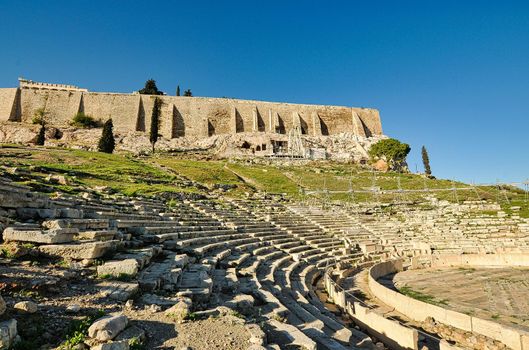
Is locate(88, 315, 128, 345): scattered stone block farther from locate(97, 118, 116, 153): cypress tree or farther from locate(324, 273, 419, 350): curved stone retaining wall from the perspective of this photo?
locate(97, 118, 116, 153): cypress tree

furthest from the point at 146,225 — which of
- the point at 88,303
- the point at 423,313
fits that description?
the point at 423,313

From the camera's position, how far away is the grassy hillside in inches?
920

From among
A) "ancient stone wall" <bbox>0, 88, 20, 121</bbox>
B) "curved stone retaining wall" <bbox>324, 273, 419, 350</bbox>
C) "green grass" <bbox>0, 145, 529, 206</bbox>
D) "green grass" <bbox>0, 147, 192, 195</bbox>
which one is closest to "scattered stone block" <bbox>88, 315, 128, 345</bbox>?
"curved stone retaining wall" <bbox>324, 273, 419, 350</bbox>

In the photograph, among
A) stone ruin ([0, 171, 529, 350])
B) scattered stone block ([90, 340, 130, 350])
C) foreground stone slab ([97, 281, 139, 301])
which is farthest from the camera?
foreground stone slab ([97, 281, 139, 301])

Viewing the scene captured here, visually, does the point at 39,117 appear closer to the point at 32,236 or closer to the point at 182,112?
the point at 182,112

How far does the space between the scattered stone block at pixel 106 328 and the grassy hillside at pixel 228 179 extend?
49.9 feet

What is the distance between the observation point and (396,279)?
14516mm

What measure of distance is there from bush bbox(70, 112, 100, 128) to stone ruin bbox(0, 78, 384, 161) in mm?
1580

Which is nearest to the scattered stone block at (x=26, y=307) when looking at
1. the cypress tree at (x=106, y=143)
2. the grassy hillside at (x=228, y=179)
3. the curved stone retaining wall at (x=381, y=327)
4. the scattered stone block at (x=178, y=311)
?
the scattered stone block at (x=178, y=311)

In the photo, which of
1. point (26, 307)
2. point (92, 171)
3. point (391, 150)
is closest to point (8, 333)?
point (26, 307)

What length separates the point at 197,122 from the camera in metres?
69.7

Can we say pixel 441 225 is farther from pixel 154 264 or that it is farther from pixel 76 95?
pixel 76 95

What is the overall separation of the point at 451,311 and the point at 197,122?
6591cm

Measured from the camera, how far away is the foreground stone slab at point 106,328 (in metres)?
3.76
